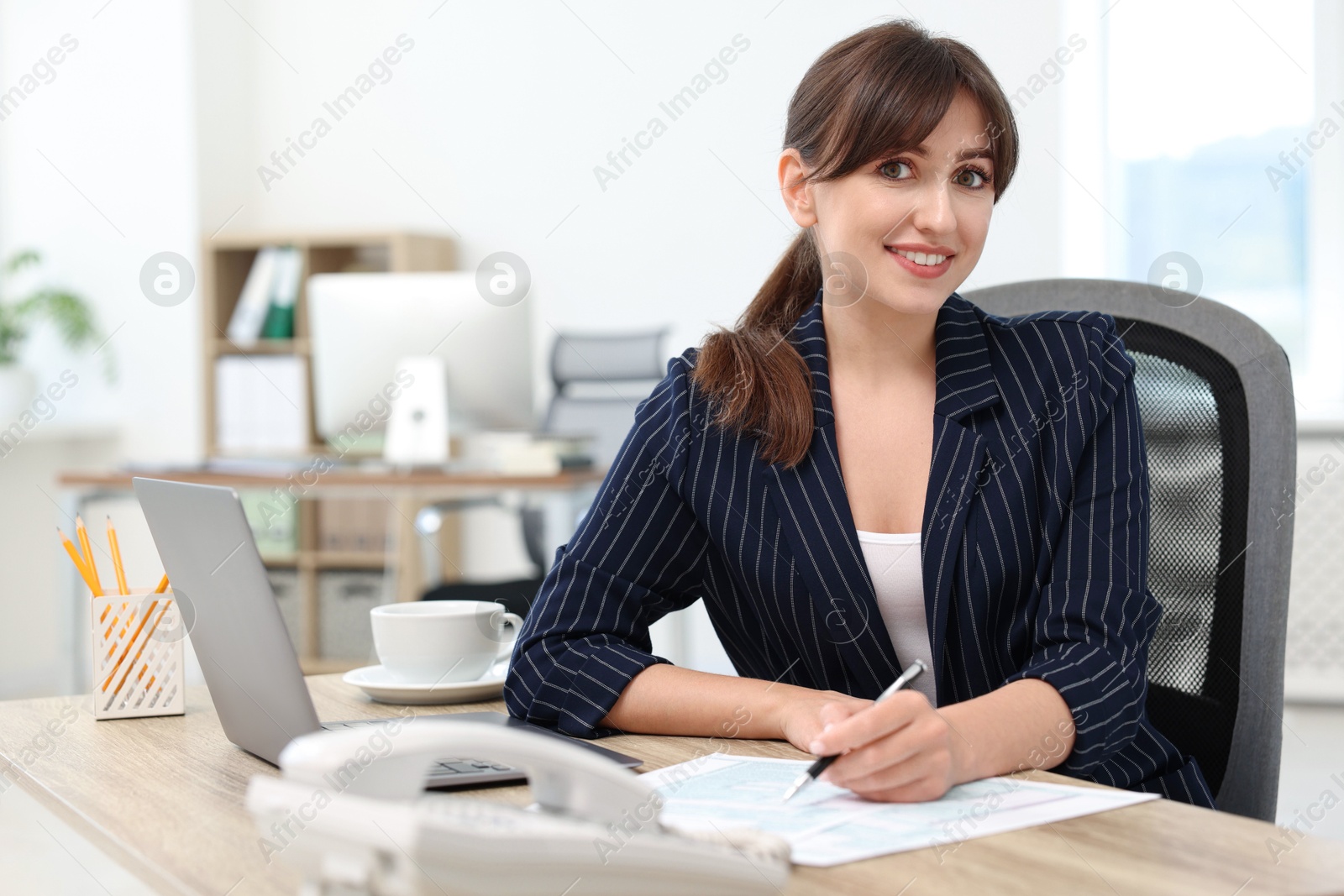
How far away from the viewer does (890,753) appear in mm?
801

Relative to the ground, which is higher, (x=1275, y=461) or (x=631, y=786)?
(x=1275, y=461)

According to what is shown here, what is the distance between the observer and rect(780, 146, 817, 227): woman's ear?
131 centimetres

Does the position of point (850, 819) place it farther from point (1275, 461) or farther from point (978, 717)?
point (1275, 461)

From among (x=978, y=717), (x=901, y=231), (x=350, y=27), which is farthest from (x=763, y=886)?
(x=350, y=27)

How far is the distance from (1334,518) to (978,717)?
3.35m

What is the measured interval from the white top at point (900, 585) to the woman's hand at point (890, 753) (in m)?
0.34

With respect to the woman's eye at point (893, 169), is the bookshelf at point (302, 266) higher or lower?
higher

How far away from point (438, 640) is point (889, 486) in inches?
17.1

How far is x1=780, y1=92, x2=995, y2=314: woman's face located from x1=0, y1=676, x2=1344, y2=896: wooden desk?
48cm

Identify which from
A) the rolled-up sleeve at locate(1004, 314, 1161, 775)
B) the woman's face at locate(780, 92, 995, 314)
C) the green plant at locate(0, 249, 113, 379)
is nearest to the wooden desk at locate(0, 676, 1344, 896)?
the rolled-up sleeve at locate(1004, 314, 1161, 775)

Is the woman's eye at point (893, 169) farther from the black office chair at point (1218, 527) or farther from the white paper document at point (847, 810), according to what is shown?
the white paper document at point (847, 810)

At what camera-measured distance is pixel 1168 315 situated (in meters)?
1.30

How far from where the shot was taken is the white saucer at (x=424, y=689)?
113 centimetres

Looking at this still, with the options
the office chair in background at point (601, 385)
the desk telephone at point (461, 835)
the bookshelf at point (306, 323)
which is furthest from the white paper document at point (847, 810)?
the bookshelf at point (306, 323)
